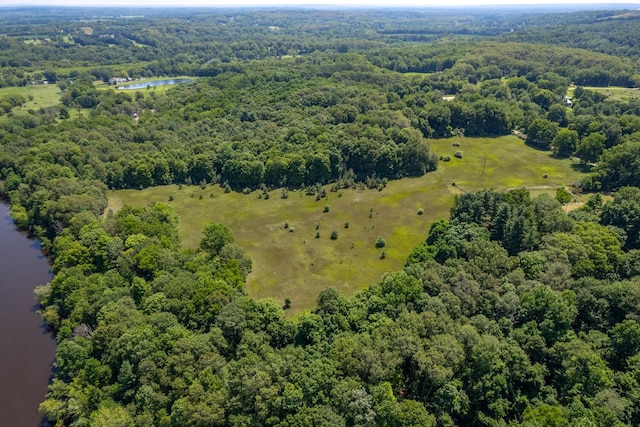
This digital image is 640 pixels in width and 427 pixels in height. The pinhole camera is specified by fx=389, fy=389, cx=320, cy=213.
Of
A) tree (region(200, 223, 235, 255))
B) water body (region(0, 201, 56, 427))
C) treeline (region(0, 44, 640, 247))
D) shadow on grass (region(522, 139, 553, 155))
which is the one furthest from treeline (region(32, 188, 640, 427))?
shadow on grass (region(522, 139, 553, 155))

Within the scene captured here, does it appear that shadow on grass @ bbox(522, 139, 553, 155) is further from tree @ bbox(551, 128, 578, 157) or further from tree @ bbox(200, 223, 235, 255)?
tree @ bbox(200, 223, 235, 255)

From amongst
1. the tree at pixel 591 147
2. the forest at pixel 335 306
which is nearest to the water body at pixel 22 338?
the forest at pixel 335 306

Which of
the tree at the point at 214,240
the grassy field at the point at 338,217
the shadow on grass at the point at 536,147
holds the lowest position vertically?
the grassy field at the point at 338,217

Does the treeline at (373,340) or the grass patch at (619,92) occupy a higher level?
the grass patch at (619,92)

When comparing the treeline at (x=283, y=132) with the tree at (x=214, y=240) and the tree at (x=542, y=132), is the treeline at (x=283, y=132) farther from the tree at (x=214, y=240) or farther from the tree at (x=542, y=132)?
the tree at (x=214, y=240)

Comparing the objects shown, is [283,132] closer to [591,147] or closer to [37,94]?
[591,147]

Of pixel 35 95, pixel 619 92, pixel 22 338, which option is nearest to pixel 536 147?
pixel 619 92

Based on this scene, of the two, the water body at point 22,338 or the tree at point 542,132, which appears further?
the tree at point 542,132

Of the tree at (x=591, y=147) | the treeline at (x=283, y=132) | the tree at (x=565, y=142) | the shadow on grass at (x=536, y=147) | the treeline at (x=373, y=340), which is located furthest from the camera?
the shadow on grass at (x=536, y=147)
